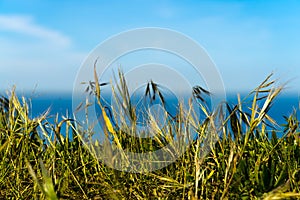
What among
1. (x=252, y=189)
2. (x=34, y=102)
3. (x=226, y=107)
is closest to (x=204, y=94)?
(x=226, y=107)

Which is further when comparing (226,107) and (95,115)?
(95,115)

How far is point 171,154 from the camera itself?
2.19 meters

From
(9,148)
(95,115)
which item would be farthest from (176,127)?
(9,148)

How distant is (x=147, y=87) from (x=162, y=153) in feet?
1.08

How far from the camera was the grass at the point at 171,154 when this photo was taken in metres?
1.88

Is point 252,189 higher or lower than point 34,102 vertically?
lower

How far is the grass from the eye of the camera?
1882 mm

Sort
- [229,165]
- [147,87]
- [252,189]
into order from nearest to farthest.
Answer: [229,165] → [252,189] → [147,87]

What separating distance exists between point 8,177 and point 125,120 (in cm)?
61

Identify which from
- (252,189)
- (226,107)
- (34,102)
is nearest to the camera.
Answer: (252,189)

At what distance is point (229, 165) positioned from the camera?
5.41 feet

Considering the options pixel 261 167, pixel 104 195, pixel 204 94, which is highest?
pixel 204 94

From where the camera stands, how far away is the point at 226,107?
6.75 feet

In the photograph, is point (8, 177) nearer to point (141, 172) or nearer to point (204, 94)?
point (141, 172)
